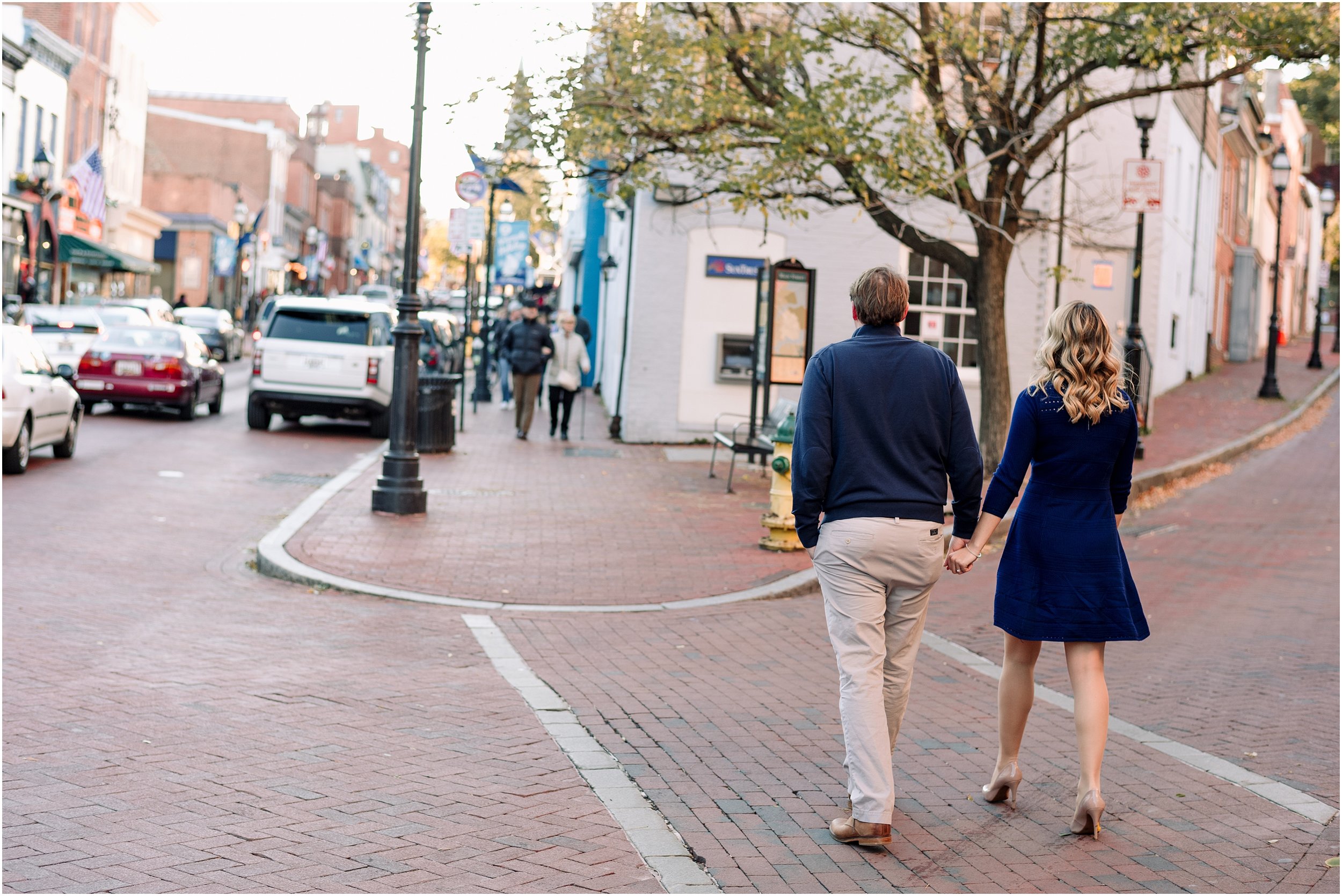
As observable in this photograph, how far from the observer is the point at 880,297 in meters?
5.04

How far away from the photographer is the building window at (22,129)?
140 feet

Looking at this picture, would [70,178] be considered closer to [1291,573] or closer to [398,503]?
[398,503]

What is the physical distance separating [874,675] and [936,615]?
5.16 m

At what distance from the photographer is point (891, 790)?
194 inches

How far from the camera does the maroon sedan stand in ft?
73.9

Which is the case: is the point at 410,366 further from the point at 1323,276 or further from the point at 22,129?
the point at 22,129

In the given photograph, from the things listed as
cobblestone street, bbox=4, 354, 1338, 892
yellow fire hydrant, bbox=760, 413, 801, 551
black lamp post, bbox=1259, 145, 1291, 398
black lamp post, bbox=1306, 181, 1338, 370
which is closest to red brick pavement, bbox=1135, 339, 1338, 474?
black lamp post, bbox=1259, 145, 1291, 398

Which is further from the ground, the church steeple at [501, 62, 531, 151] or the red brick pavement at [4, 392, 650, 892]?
the church steeple at [501, 62, 531, 151]

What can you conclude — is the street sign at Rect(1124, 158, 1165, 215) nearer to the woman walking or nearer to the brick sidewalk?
the brick sidewalk

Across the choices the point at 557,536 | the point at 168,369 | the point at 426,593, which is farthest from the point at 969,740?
the point at 168,369

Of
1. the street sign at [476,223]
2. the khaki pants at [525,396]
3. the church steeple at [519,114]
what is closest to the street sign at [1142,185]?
the church steeple at [519,114]

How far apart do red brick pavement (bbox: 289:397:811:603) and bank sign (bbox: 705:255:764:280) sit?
412 cm

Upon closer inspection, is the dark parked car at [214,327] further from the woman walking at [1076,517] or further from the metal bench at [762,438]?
the woman walking at [1076,517]

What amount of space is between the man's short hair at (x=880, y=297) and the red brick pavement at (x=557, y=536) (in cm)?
519
